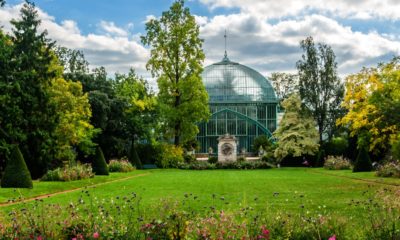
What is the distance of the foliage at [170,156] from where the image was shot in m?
36.7

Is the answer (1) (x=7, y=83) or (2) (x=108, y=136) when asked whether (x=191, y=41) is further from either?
(1) (x=7, y=83)

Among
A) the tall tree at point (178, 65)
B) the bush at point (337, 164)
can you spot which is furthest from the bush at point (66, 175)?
the bush at point (337, 164)

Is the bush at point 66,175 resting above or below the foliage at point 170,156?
below

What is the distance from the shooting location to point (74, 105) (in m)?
26.2

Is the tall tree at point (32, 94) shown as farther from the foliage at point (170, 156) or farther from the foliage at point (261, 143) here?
the foliage at point (261, 143)

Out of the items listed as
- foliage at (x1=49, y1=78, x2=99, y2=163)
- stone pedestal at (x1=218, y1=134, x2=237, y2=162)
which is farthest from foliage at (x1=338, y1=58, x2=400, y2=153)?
foliage at (x1=49, y1=78, x2=99, y2=163)

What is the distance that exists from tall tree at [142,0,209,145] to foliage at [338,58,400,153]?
11.6 meters

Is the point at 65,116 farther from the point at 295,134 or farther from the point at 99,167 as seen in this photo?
the point at 295,134

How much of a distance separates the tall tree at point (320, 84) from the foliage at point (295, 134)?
980 millimetres

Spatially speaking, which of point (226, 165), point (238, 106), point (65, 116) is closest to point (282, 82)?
point (238, 106)

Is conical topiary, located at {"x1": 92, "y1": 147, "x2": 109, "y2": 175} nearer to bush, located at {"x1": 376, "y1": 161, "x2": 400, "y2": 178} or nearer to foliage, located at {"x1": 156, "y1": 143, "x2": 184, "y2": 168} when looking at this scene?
foliage, located at {"x1": 156, "y1": 143, "x2": 184, "y2": 168}

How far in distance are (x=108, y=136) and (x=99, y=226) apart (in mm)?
30108

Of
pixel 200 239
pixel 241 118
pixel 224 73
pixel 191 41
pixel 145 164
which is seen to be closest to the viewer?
pixel 200 239

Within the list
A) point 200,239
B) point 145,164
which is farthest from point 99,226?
point 145,164
